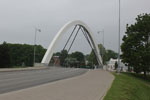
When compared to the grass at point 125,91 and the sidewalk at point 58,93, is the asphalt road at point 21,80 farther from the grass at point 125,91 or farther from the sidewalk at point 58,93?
the grass at point 125,91

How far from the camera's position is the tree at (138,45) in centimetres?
3371

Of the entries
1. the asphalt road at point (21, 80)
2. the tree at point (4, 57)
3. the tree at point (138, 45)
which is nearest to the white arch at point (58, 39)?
the tree at point (4, 57)

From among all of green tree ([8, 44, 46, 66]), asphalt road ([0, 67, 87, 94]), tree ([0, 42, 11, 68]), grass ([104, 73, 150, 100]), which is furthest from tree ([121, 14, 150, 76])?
green tree ([8, 44, 46, 66])

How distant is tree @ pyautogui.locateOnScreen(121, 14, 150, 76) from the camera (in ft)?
111

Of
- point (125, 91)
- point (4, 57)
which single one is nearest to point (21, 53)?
point (4, 57)

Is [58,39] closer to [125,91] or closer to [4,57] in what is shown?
[4,57]

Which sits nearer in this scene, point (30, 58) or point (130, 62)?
point (130, 62)

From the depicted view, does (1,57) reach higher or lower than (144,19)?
lower

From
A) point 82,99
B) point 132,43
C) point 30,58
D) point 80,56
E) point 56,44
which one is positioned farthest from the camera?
point 80,56

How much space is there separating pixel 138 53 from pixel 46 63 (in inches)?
806

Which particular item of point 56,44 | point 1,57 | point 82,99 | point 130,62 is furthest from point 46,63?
point 82,99

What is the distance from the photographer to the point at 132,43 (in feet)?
117

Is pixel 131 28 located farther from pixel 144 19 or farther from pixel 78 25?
pixel 78 25

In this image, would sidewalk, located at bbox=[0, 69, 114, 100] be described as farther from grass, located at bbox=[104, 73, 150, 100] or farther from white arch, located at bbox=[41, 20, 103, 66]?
white arch, located at bbox=[41, 20, 103, 66]
